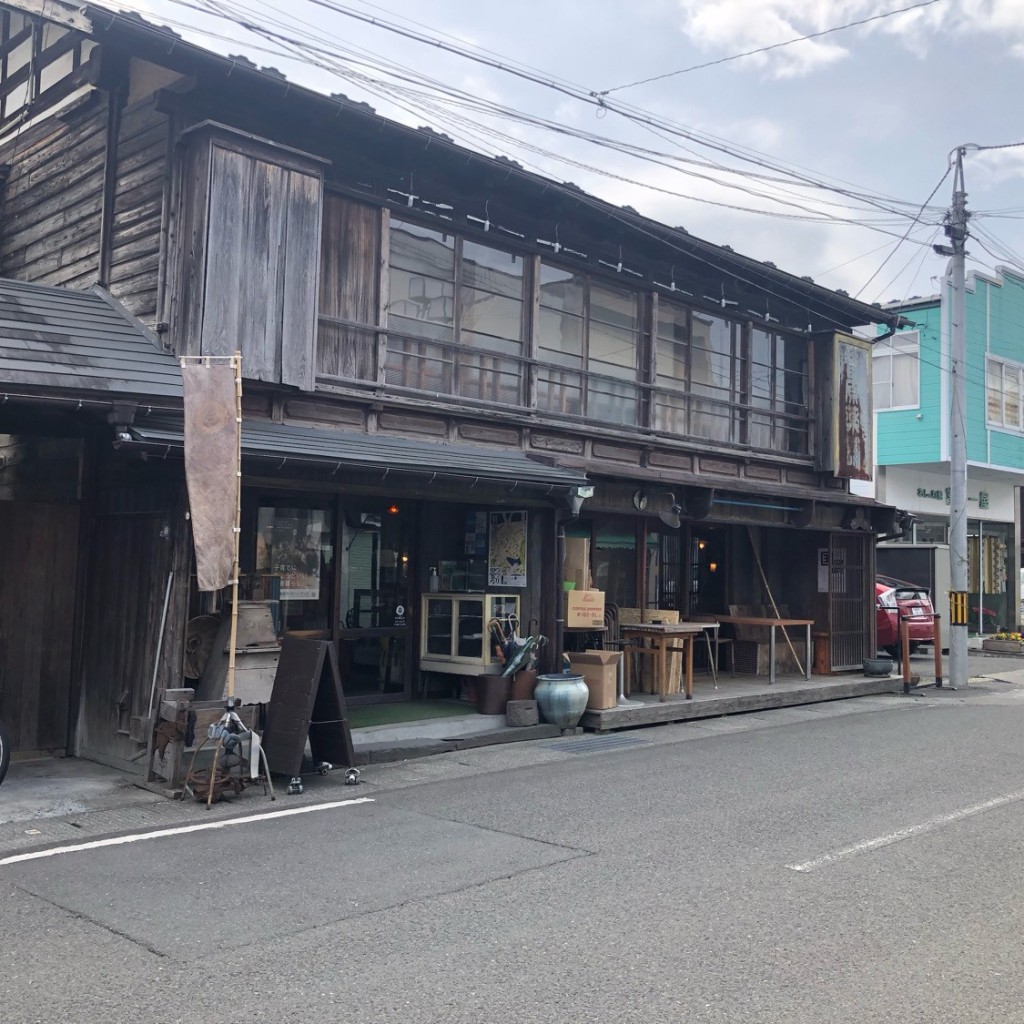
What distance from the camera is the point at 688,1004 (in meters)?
4.09

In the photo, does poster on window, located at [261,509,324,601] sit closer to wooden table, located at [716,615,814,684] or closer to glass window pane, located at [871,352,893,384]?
wooden table, located at [716,615,814,684]

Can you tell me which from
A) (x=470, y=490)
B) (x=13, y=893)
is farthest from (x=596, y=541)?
(x=13, y=893)

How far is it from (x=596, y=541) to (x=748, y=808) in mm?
7245

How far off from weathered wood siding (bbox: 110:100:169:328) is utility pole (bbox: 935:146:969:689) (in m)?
12.9

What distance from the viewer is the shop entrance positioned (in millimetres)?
11266

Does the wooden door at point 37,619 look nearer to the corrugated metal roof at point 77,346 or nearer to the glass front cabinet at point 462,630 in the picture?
the corrugated metal roof at point 77,346

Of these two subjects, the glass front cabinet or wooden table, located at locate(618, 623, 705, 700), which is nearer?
the glass front cabinet

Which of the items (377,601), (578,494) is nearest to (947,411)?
(578,494)

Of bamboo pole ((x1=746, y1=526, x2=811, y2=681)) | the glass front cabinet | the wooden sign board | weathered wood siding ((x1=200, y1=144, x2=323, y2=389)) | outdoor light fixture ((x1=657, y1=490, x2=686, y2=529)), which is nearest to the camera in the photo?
the wooden sign board

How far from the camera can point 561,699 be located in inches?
445

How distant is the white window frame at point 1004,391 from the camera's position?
25.7m

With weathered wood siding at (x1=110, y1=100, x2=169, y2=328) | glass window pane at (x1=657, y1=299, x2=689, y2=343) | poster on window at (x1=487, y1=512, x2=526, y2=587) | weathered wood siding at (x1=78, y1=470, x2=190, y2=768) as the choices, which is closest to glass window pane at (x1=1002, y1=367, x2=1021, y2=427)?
glass window pane at (x1=657, y1=299, x2=689, y2=343)

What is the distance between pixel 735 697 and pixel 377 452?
6.42m

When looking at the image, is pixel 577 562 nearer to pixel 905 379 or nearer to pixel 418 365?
pixel 418 365
